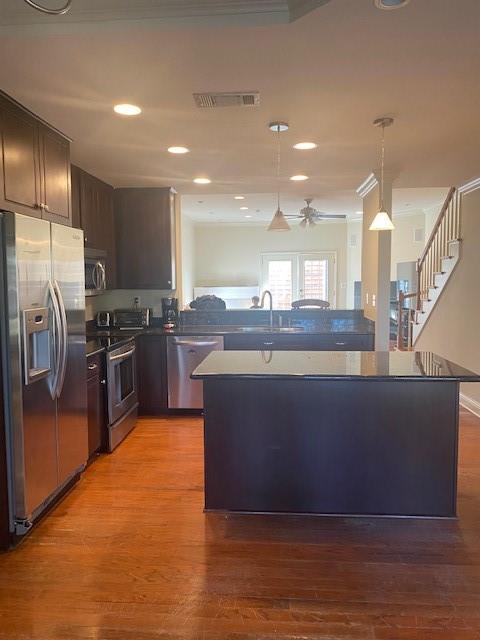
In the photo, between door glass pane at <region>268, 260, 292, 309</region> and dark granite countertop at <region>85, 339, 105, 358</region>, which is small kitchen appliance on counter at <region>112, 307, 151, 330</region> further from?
door glass pane at <region>268, 260, 292, 309</region>

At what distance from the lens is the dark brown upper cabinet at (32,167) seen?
252 centimetres

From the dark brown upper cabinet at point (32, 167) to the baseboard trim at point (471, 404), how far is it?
175 inches

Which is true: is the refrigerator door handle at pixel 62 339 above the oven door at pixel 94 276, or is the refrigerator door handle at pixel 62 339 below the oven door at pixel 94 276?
below

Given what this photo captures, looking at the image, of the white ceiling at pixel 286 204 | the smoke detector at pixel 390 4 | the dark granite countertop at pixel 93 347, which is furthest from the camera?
the white ceiling at pixel 286 204

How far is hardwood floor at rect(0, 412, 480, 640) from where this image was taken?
1903 millimetres

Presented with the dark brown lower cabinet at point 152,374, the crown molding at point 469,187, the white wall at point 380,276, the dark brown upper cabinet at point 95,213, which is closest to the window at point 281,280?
the crown molding at point 469,187

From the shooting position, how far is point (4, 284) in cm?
240

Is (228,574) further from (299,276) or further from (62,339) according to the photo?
(299,276)

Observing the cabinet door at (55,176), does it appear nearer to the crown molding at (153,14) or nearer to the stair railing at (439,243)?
the crown molding at (153,14)

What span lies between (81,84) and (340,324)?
365cm

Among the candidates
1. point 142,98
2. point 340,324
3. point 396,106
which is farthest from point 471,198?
point 142,98

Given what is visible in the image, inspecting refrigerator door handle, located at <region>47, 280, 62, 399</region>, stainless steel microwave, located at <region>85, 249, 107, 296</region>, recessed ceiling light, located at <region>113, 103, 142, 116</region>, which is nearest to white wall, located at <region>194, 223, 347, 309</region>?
stainless steel microwave, located at <region>85, 249, 107, 296</region>

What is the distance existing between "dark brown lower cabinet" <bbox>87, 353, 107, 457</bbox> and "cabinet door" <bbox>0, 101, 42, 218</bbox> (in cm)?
125

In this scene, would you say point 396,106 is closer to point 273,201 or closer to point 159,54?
point 159,54
